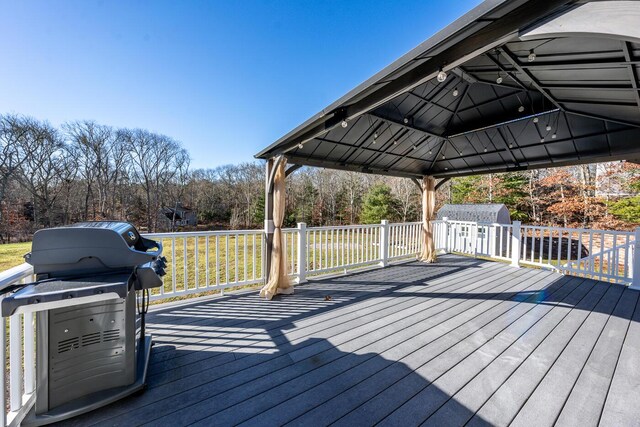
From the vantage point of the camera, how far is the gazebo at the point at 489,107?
4.78 ft

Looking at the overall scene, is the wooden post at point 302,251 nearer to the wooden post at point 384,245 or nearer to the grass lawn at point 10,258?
the wooden post at point 384,245

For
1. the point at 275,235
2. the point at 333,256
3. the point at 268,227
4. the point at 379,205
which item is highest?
the point at 379,205

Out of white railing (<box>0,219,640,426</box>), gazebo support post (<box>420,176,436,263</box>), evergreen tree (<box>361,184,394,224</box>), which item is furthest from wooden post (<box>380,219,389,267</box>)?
evergreen tree (<box>361,184,394,224</box>)

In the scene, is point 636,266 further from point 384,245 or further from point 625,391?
point 384,245

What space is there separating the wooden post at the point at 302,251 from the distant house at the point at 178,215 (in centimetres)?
1926

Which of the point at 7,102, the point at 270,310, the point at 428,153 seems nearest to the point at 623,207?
the point at 428,153

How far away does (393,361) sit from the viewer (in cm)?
218

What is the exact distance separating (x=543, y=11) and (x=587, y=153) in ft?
14.8

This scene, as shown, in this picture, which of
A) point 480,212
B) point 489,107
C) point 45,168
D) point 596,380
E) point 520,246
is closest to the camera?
point 596,380

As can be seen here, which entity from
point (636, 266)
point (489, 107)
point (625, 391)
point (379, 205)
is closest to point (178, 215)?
point (379, 205)

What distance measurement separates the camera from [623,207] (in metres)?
10.6

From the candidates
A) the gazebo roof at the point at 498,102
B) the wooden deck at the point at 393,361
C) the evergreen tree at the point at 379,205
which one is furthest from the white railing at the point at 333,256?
the evergreen tree at the point at 379,205

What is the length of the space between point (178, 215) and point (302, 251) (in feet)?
64.1

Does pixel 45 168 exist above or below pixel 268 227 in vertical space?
above
